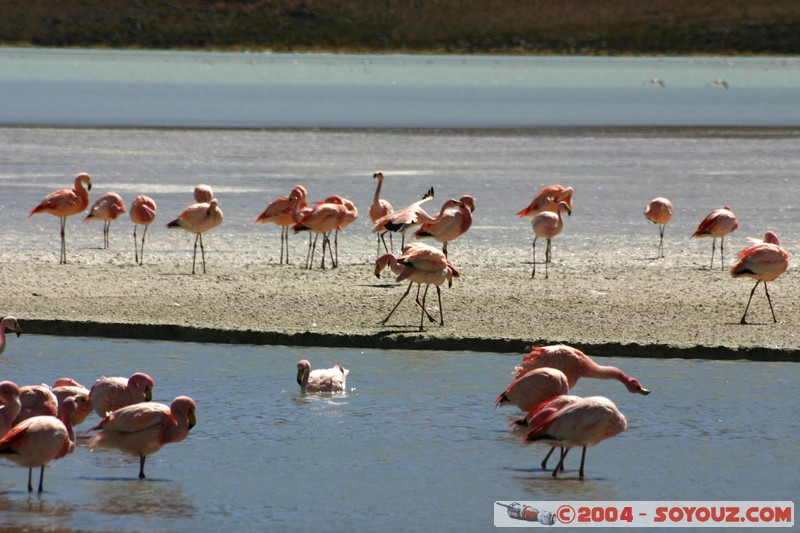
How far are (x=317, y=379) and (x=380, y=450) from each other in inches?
48.0

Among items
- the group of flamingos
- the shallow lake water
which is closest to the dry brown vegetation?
the shallow lake water

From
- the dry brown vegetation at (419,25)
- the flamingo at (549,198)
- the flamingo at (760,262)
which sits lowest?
the flamingo at (760,262)

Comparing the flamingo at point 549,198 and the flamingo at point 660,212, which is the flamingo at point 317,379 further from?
the flamingo at point 660,212

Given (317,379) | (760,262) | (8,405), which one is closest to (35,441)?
(8,405)

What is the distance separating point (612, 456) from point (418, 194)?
11.7m

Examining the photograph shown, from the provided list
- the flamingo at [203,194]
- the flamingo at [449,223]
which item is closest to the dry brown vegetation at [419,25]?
the flamingo at [203,194]

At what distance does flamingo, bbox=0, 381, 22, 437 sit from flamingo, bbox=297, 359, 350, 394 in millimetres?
2053

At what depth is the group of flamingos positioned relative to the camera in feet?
20.8

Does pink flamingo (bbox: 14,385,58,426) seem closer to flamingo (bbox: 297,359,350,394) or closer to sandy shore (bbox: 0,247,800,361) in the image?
flamingo (bbox: 297,359,350,394)

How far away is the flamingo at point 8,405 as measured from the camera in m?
6.81

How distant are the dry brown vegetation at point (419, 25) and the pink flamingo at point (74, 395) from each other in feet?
345

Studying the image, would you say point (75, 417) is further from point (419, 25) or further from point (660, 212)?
point (419, 25)

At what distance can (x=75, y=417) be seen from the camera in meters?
7.53

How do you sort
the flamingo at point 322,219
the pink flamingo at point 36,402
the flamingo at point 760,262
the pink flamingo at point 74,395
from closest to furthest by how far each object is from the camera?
the pink flamingo at point 36,402, the pink flamingo at point 74,395, the flamingo at point 760,262, the flamingo at point 322,219
